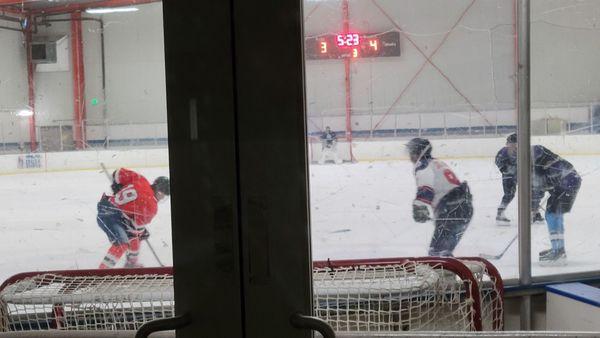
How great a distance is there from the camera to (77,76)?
1849 millimetres

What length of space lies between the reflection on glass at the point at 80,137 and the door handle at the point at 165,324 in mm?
138

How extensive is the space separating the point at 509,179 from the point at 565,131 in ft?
1.68

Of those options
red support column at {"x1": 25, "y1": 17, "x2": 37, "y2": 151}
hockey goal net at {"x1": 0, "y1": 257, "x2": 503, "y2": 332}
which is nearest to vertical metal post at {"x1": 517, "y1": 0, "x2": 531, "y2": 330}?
hockey goal net at {"x1": 0, "y1": 257, "x2": 503, "y2": 332}

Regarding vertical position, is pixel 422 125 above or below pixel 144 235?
above

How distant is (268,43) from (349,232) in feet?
8.87

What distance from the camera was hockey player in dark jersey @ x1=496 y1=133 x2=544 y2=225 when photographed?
2.94m

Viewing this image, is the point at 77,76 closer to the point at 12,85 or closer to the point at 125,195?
the point at 12,85

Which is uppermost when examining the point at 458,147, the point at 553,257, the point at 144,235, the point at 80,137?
the point at 80,137

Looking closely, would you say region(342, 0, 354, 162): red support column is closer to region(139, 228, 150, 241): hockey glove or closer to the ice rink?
the ice rink

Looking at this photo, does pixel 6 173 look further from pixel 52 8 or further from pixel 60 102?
pixel 52 8

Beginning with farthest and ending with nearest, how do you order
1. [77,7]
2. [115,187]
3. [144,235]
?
[115,187], [144,235], [77,7]

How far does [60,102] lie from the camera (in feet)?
6.87

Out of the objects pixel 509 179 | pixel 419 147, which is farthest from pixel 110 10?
pixel 509 179

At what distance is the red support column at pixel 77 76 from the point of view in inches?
58.1
